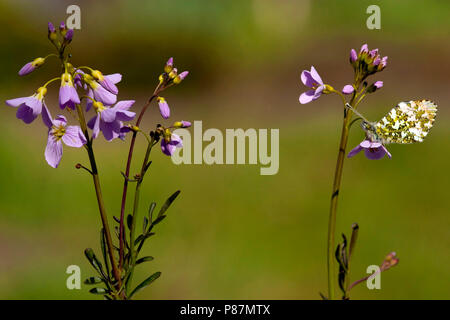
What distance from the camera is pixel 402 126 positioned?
0.95 metres

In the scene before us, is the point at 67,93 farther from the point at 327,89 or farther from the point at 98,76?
the point at 327,89

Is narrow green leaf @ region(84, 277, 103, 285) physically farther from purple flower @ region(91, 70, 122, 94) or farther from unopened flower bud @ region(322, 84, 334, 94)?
unopened flower bud @ region(322, 84, 334, 94)

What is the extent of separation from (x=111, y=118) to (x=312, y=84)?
37 cm

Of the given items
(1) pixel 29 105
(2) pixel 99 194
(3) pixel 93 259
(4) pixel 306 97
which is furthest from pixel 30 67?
(4) pixel 306 97

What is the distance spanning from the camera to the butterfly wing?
94 cm

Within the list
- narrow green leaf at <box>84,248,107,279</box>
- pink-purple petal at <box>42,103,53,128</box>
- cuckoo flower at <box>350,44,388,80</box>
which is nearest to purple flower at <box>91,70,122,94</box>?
pink-purple petal at <box>42,103,53,128</box>

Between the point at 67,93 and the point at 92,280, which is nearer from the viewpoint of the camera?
the point at 67,93

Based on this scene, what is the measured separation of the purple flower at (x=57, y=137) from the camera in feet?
3.00

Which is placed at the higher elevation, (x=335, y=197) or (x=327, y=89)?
(x=327, y=89)

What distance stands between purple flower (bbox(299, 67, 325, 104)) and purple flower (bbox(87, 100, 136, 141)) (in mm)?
302

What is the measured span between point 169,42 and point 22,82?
1.00 metres

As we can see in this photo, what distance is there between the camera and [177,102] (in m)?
3.60

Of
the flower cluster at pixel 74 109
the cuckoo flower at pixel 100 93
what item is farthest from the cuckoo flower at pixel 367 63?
the cuckoo flower at pixel 100 93

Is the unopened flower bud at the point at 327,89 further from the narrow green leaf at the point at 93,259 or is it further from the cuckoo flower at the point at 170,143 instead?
the narrow green leaf at the point at 93,259
